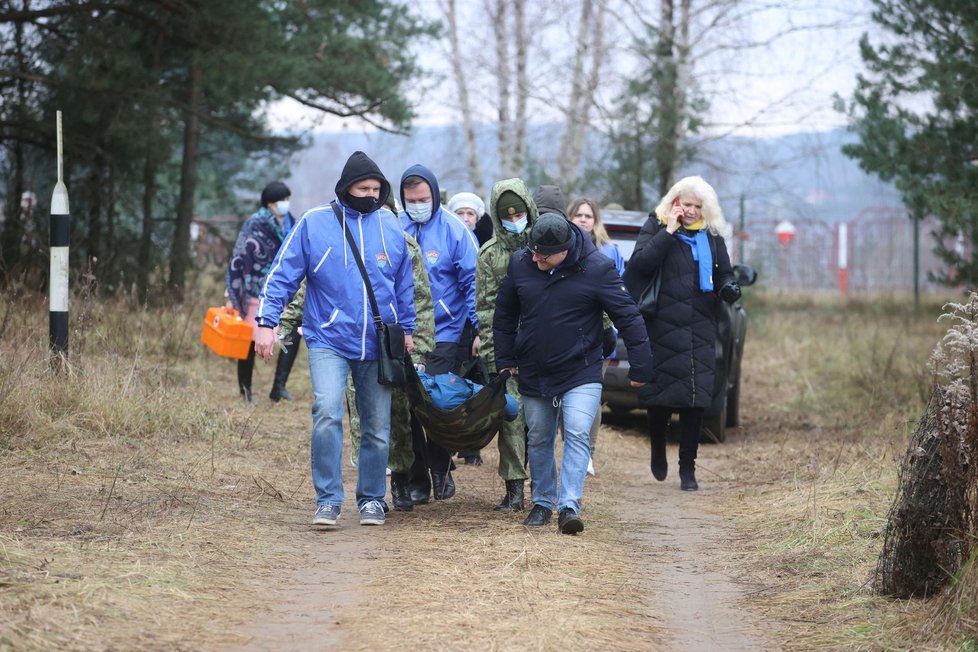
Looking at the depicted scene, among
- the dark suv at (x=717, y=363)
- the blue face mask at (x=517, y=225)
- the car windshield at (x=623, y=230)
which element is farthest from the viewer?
the car windshield at (x=623, y=230)

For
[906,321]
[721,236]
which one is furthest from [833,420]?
[906,321]

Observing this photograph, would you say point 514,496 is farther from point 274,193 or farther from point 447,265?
point 274,193

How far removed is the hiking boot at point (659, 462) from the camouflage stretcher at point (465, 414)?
6.60 ft

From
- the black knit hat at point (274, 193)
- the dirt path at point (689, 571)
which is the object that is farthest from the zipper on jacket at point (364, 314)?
the black knit hat at point (274, 193)

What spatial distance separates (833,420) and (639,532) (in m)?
6.15

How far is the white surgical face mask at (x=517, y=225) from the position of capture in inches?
305

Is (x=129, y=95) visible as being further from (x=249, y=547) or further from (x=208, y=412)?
(x=249, y=547)

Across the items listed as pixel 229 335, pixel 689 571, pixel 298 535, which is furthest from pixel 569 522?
pixel 229 335

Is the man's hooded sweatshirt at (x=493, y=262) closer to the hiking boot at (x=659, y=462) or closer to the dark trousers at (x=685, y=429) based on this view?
the dark trousers at (x=685, y=429)

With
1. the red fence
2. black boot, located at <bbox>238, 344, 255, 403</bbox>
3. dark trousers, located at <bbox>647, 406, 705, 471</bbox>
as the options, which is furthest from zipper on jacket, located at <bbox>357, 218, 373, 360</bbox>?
the red fence

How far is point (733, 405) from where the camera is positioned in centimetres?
1275

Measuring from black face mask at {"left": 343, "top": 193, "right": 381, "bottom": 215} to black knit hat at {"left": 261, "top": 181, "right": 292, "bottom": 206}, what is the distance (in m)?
4.46

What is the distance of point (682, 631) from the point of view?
5477 mm

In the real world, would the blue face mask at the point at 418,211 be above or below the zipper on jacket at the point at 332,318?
above
